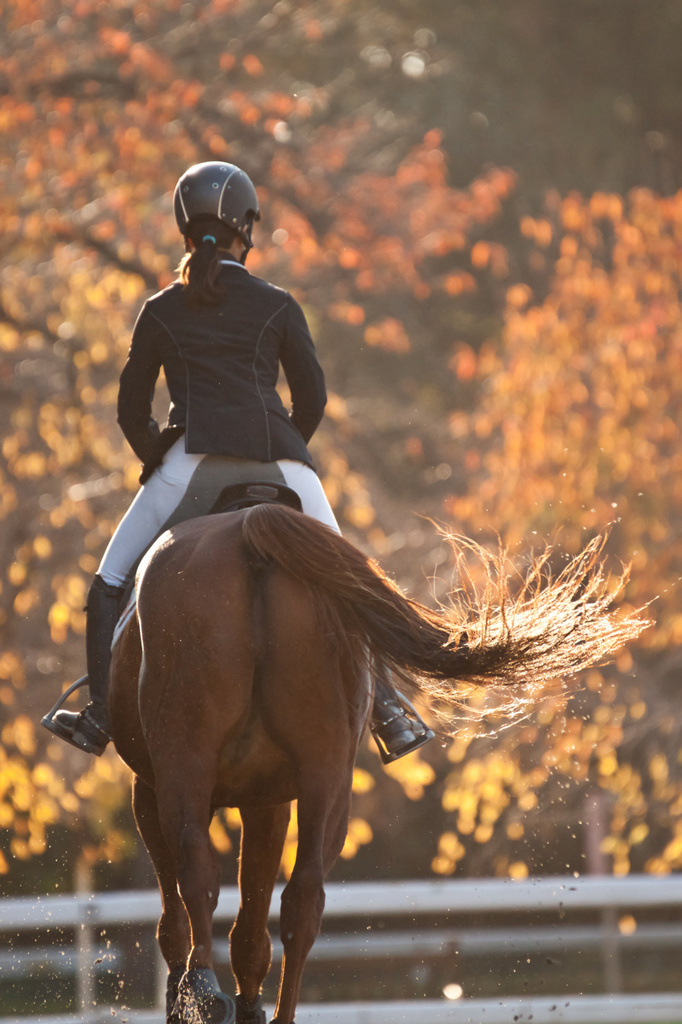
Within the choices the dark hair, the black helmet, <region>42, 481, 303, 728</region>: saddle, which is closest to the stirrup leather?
<region>42, 481, 303, 728</region>: saddle

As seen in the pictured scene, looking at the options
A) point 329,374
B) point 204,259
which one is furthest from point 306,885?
point 329,374

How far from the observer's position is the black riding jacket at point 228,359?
4.40 meters

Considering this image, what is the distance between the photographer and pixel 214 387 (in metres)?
4.43

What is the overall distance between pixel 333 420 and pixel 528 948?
27.0 feet

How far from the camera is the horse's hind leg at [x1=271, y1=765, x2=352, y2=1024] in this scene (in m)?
3.77

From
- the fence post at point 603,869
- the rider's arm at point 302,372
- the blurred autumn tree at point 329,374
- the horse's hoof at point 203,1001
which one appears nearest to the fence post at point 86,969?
the blurred autumn tree at point 329,374

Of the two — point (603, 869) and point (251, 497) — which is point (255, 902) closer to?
point (251, 497)

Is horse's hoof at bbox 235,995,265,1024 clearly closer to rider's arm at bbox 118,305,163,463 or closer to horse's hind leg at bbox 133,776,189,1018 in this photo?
horse's hind leg at bbox 133,776,189,1018

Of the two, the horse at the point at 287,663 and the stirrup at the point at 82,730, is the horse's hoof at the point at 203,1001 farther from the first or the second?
the stirrup at the point at 82,730

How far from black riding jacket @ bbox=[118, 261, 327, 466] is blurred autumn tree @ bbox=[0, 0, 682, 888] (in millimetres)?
5750

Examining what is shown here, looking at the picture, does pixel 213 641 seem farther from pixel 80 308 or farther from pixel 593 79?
pixel 593 79

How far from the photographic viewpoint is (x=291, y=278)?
41.8 ft

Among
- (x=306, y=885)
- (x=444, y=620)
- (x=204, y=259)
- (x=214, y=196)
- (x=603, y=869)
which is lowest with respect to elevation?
(x=603, y=869)

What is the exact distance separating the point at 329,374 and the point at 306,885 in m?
11.3
